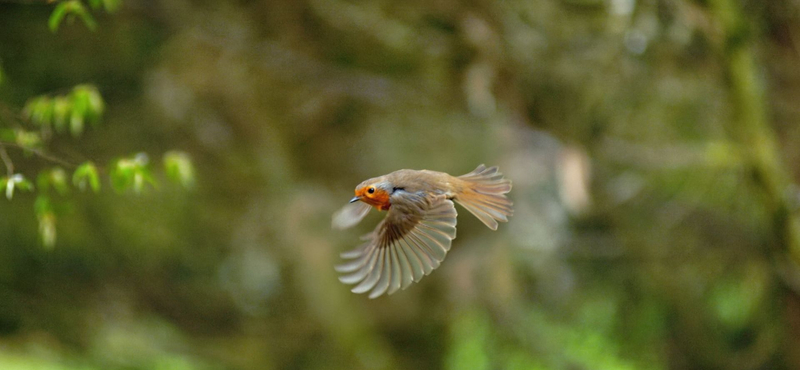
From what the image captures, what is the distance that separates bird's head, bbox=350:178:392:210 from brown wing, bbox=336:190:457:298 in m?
0.02

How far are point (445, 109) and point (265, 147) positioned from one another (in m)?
1.19

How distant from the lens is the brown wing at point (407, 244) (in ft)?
3.98

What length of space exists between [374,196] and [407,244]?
0.67ft

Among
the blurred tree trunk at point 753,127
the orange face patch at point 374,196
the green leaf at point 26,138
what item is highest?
the blurred tree trunk at point 753,127

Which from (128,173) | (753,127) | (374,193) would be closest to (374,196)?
(374,193)

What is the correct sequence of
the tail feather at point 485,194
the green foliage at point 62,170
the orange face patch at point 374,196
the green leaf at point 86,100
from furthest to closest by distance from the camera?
the green leaf at point 86,100
the green foliage at point 62,170
the tail feather at point 485,194
the orange face patch at point 374,196

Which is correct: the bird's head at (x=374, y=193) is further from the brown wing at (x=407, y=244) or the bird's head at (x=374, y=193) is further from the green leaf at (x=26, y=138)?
the green leaf at (x=26, y=138)

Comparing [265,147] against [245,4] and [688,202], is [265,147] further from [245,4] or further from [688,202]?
[688,202]

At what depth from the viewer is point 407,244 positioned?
137 centimetres

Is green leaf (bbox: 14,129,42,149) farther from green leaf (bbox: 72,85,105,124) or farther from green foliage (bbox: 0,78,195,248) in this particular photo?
green leaf (bbox: 72,85,105,124)

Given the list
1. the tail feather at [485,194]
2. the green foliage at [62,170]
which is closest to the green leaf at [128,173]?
the green foliage at [62,170]

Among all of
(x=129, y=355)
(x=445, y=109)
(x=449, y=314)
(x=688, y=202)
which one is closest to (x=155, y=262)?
(x=129, y=355)

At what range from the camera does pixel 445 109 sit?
4.43m

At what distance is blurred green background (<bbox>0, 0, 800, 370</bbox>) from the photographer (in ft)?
12.7
